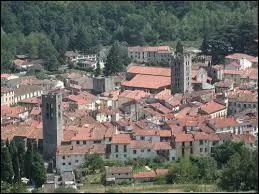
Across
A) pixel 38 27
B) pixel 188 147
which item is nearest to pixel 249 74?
pixel 188 147


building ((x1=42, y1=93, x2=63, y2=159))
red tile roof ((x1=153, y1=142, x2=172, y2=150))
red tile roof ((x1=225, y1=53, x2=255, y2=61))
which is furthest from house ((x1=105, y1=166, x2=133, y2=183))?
red tile roof ((x1=225, y1=53, x2=255, y2=61))

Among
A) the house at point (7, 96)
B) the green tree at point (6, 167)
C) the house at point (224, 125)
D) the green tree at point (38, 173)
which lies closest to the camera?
the green tree at point (6, 167)

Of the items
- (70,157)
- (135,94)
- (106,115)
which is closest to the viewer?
(70,157)

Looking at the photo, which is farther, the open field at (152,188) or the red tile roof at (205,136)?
the red tile roof at (205,136)

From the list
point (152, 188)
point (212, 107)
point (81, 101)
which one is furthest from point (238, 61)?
point (152, 188)

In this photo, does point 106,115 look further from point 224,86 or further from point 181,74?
point 224,86

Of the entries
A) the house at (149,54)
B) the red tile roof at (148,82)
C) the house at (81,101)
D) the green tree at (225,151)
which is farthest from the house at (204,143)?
the house at (149,54)

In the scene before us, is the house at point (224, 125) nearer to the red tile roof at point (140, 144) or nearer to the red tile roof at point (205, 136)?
the red tile roof at point (205, 136)
